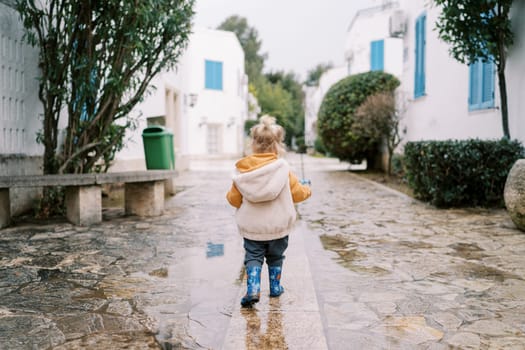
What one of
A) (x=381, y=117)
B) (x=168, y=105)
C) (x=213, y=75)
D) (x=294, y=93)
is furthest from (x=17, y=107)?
(x=294, y=93)

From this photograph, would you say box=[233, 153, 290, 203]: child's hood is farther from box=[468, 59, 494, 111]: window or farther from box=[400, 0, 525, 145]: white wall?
box=[468, 59, 494, 111]: window

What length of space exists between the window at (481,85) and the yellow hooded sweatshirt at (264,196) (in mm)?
5414

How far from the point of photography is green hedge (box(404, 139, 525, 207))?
22.9 ft

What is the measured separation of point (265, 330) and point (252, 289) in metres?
0.43

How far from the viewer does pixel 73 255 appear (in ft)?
Answer: 15.0

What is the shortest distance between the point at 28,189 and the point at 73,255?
2.82 meters

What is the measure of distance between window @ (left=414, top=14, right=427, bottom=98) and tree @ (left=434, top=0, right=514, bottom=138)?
381 cm

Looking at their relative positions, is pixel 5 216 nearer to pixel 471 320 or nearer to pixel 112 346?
pixel 112 346

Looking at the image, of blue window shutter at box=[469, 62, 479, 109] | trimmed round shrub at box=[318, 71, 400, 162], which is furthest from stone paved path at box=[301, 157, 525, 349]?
trimmed round shrub at box=[318, 71, 400, 162]

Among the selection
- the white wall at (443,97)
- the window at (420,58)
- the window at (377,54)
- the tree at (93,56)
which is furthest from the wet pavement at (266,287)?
the window at (377,54)

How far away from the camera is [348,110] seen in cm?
1423

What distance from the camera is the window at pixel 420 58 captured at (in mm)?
11256

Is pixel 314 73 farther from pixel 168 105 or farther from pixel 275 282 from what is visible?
pixel 275 282

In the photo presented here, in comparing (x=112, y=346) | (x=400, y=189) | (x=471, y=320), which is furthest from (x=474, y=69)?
(x=112, y=346)
